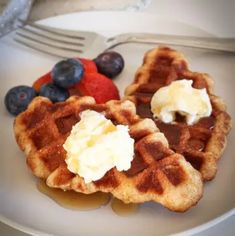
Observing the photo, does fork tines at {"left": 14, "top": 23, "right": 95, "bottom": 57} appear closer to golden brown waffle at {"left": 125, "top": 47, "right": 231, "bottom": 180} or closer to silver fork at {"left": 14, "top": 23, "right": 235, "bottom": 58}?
silver fork at {"left": 14, "top": 23, "right": 235, "bottom": 58}

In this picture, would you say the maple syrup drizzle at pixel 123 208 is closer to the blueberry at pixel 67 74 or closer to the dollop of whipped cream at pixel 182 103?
the dollop of whipped cream at pixel 182 103

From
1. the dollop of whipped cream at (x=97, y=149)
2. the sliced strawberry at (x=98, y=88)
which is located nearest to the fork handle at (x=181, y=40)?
the sliced strawberry at (x=98, y=88)

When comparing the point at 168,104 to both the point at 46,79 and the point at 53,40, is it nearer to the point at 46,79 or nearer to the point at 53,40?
the point at 46,79

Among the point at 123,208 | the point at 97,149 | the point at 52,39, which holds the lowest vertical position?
the point at 123,208

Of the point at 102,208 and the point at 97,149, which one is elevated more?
the point at 97,149

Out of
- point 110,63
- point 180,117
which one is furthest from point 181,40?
point 180,117

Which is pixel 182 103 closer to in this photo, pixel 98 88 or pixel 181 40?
pixel 98 88
